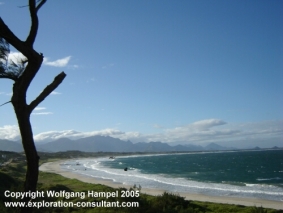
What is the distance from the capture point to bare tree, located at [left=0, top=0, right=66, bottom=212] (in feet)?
17.3

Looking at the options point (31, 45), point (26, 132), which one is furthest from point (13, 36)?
point (26, 132)

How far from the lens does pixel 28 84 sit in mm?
5527

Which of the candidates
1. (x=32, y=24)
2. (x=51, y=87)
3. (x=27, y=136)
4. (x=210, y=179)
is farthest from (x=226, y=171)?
(x=32, y=24)

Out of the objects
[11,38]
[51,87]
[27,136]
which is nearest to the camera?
[27,136]

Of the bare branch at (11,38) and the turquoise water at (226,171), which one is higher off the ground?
the bare branch at (11,38)

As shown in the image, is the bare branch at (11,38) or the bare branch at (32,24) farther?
the bare branch at (32,24)

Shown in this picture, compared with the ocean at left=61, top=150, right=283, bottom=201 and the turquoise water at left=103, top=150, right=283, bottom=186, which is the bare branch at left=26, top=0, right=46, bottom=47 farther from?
the turquoise water at left=103, top=150, right=283, bottom=186

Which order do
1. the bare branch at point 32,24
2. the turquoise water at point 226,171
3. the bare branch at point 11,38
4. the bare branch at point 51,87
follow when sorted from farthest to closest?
the turquoise water at point 226,171, the bare branch at point 51,87, the bare branch at point 32,24, the bare branch at point 11,38

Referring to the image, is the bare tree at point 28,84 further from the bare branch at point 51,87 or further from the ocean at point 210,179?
the ocean at point 210,179

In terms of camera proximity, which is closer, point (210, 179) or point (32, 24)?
point (32, 24)

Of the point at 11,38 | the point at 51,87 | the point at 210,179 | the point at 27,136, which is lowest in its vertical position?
the point at 210,179

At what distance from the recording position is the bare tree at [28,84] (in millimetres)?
5262

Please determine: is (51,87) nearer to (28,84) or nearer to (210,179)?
(28,84)

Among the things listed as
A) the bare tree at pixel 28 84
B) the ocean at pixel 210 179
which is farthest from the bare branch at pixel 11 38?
the ocean at pixel 210 179
